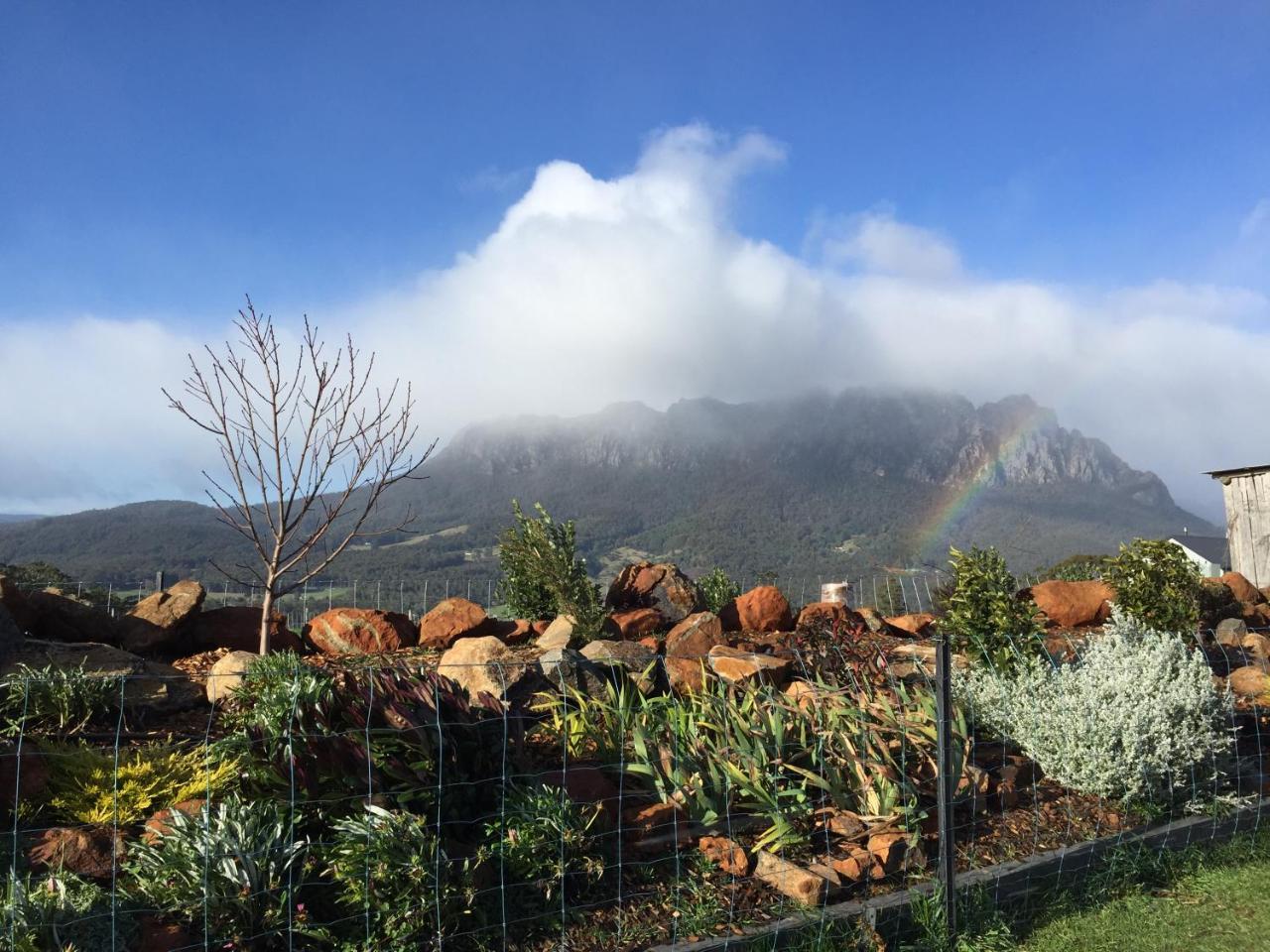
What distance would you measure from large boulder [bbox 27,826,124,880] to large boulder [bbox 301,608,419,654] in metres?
4.89

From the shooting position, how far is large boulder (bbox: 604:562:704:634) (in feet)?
40.9

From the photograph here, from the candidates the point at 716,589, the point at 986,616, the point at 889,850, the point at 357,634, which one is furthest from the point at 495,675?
the point at 716,589

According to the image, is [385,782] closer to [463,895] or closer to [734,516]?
[463,895]

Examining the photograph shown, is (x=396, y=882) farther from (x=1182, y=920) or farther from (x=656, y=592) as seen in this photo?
(x=656, y=592)

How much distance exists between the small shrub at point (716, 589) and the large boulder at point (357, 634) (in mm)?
5375

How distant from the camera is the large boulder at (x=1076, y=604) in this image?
1200cm

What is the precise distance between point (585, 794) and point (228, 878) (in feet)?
6.35

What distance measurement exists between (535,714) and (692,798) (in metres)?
1.56

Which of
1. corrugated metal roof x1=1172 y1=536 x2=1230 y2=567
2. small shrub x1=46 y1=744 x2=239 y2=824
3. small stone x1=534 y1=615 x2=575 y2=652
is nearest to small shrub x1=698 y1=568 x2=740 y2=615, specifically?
small stone x1=534 y1=615 x2=575 y2=652

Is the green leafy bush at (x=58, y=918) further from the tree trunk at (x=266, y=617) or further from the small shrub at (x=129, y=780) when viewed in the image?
the tree trunk at (x=266, y=617)

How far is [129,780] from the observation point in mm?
4930

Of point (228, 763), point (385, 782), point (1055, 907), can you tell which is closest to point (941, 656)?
point (1055, 907)

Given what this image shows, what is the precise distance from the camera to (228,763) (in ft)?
16.5

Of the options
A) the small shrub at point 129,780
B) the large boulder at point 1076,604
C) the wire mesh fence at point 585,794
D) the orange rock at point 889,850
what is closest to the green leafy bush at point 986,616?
the wire mesh fence at point 585,794
